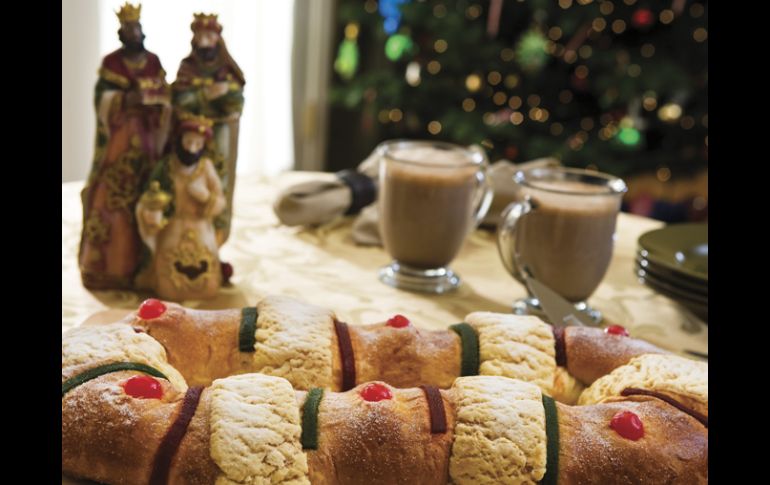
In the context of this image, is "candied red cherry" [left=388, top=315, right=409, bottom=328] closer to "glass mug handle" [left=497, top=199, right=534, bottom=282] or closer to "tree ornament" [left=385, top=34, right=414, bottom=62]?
"glass mug handle" [left=497, top=199, right=534, bottom=282]

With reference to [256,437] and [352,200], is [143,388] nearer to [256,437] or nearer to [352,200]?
[256,437]

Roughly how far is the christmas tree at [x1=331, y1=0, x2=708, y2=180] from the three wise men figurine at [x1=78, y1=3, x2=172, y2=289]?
82.6 inches

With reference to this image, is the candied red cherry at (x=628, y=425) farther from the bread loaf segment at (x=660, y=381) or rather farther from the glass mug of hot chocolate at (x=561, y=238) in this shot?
the glass mug of hot chocolate at (x=561, y=238)

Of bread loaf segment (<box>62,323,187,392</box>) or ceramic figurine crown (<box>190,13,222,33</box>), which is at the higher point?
ceramic figurine crown (<box>190,13,222,33</box>)

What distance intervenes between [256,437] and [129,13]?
64 cm

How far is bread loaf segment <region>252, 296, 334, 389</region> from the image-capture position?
0.75m

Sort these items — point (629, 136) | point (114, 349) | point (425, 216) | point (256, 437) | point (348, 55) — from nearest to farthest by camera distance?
point (256, 437) → point (114, 349) → point (425, 216) → point (629, 136) → point (348, 55)

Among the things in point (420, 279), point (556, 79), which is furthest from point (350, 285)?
point (556, 79)

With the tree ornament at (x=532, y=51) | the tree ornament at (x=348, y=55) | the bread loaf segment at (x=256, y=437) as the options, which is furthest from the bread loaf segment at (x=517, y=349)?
the tree ornament at (x=348, y=55)

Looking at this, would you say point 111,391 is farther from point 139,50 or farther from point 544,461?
point 139,50

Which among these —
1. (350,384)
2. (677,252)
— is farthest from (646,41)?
(350,384)

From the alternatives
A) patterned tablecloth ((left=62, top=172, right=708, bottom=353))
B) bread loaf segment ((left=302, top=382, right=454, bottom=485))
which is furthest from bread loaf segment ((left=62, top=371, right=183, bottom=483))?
patterned tablecloth ((left=62, top=172, right=708, bottom=353))

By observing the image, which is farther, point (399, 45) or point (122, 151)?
point (399, 45)

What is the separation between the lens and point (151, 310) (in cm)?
80
